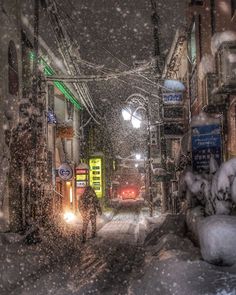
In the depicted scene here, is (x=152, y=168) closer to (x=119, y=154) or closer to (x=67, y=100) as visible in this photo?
(x=67, y=100)

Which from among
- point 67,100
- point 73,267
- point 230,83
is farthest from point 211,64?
point 67,100

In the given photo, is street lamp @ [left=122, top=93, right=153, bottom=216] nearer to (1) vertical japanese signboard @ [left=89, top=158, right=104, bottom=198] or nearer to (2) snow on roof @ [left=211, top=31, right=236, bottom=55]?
(2) snow on roof @ [left=211, top=31, right=236, bottom=55]

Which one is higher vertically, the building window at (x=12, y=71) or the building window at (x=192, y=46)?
the building window at (x=192, y=46)

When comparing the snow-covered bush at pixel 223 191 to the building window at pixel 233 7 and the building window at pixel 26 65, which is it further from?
the building window at pixel 26 65

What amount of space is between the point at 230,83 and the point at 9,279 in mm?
7908

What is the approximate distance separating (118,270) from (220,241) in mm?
3336

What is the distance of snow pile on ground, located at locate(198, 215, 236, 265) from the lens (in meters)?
6.78

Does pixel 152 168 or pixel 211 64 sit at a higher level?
pixel 211 64

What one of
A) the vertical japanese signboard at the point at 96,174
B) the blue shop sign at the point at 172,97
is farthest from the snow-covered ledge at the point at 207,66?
the vertical japanese signboard at the point at 96,174

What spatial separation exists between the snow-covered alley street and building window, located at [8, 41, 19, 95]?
6.02m

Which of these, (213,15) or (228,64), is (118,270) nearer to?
(228,64)

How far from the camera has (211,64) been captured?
13.4 m

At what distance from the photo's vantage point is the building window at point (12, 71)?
48.5ft

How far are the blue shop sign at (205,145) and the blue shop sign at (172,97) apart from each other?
712 cm
